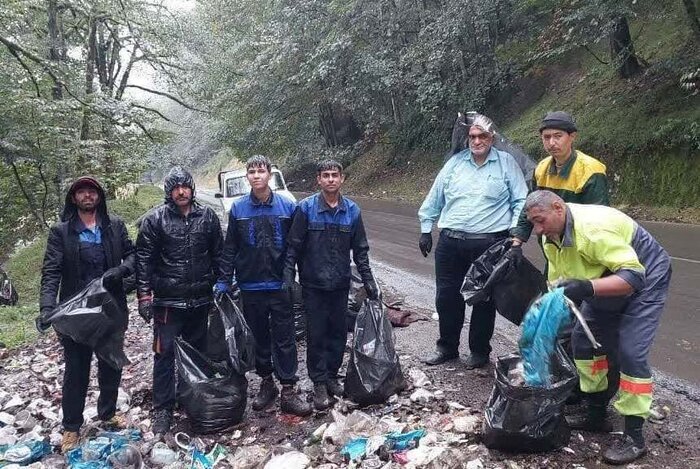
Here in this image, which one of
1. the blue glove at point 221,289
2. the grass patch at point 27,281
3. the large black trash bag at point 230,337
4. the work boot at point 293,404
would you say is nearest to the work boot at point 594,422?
the work boot at point 293,404

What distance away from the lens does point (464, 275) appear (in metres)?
4.61

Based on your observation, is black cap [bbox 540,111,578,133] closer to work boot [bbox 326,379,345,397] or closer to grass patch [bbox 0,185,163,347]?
work boot [bbox 326,379,345,397]

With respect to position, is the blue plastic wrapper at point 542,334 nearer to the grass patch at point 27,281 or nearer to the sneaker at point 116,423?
the sneaker at point 116,423

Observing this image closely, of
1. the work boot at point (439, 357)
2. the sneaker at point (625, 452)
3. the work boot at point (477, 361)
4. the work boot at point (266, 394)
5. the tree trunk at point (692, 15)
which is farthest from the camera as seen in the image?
the tree trunk at point (692, 15)

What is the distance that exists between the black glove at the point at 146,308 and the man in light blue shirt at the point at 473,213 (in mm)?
2135

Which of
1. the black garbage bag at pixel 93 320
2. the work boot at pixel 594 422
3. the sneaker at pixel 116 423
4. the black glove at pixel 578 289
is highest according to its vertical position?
the black glove at pixel 578 289

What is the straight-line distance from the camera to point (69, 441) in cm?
412

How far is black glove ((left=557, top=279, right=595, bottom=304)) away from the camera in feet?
9.83

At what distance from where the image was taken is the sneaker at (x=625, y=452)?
316 centimetres

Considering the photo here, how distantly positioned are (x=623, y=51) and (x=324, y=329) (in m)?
11.9

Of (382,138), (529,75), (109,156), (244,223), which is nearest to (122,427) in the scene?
(244,223)

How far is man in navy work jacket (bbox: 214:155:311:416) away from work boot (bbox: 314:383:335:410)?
0.08 meters

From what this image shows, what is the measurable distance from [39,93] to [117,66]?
1578 cm

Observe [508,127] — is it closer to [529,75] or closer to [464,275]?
[529,75]
